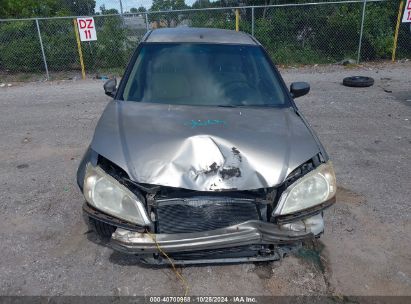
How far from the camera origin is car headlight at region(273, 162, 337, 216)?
2.29 m

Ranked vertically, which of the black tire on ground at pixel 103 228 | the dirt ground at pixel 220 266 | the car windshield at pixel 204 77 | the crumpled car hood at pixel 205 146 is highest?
the car windshield at pixel 204 77

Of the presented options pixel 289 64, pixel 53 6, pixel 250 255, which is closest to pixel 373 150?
pixel 250 255

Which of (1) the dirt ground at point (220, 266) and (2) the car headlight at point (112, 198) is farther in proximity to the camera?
(1) the dirt ground at point (220, 266)

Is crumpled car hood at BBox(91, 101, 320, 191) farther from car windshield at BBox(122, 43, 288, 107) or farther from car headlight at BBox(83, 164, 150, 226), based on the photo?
car windshield at BBox(122, 43, 288, 107)

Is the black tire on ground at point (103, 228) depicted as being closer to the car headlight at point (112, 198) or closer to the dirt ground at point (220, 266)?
the car headlight at point (112, 198)

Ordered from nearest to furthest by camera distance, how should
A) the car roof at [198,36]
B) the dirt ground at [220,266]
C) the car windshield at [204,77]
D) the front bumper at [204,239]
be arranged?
the front bumper at [204,239] < the dirt ground at [220,266] < the car windshield at [204,77] < the car roof at [198,36]

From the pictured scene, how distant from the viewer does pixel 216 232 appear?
2199 millimetres

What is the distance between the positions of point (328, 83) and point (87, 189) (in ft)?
28.4

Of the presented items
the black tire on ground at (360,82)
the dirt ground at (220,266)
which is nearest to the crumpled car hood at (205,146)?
the dirt ground at (220,266)

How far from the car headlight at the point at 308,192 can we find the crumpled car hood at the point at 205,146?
119mm

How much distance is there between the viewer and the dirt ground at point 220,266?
2658 millimetres

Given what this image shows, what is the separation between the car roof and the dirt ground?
2019 mm

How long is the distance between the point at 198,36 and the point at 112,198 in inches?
90.6

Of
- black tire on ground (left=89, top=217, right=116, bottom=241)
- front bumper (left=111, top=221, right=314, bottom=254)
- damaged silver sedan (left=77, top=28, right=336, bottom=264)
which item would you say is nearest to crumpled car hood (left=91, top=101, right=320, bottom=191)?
damaged silver sedan (left=77, top=28, right=336, bottom=264)
